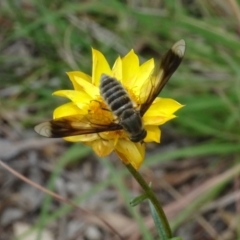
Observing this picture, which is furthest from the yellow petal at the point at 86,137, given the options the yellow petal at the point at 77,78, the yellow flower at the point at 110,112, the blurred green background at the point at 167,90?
the blurred green background at the point at 167,90

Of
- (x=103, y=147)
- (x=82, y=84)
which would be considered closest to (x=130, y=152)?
(x=103, y=147)

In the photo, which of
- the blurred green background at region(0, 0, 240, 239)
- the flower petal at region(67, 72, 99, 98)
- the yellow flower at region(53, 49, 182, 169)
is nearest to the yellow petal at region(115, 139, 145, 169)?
the yellow flower at region(53, 49, 182, 169)

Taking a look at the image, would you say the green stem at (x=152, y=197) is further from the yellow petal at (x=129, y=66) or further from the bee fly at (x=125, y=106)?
the yellow petal at (x=129, y=66)

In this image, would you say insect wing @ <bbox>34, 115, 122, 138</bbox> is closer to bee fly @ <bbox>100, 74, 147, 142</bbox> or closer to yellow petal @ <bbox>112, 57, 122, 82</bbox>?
bee fly @ <bbox>100, 74, 147, 142</bbox>

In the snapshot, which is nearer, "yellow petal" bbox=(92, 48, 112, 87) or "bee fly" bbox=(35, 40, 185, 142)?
"bee fly" bbox=(35, 40, 185, 142)

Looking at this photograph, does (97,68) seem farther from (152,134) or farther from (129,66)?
(152,134)
